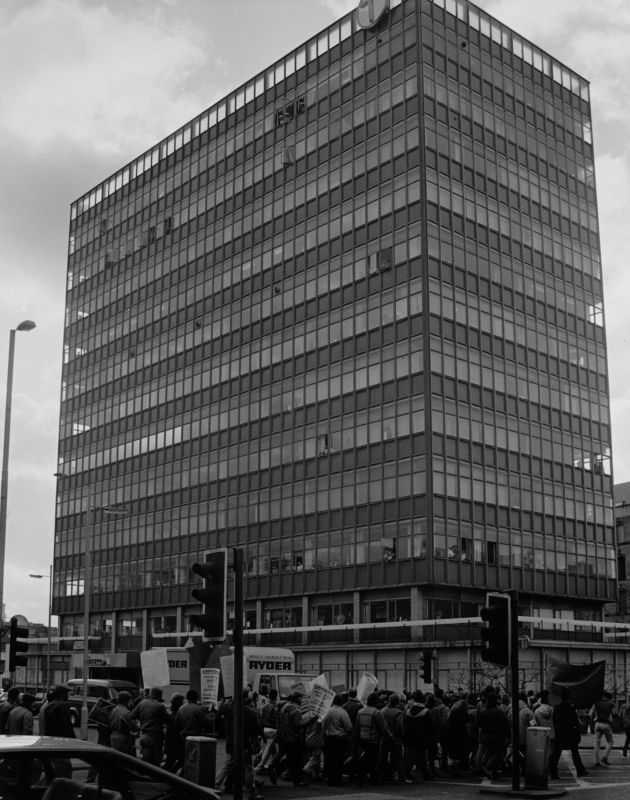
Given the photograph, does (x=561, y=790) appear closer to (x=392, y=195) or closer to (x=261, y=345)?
(x=392, y=195)

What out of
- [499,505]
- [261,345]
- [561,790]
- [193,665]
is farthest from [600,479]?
[561,790]

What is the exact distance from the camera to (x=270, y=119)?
264 feet

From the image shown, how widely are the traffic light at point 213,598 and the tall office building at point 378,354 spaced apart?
50904 millimetres

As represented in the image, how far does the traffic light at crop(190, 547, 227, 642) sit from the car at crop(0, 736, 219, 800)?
120 inches

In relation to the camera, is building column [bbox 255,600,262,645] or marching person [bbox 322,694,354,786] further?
building column [bbox 255,600,262,645]

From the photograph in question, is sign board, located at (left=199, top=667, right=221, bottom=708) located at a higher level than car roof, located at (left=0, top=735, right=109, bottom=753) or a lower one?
lower

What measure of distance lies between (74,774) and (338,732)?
13405mm

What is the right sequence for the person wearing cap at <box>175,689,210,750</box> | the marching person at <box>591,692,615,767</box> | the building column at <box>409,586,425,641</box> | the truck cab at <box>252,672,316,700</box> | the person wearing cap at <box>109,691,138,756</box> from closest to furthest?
1. the person wearing cap at <box>109,691,138,756</box>
2. the person wearing cap at <box>175,689,210,750</box>
3. the marching person at <box>591,692,615,767</box>
4. the truck cab at <box>252,672,316,700</box>
5. the building column at <box>409,586,425,641</box>

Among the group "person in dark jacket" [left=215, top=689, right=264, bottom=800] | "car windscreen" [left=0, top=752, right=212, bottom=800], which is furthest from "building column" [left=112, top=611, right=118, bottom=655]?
"car windscreen" [left=0, top=752, right=212, bottom=800]

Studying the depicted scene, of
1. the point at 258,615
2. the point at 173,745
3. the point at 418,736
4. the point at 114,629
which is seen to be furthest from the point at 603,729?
the point at 114,629

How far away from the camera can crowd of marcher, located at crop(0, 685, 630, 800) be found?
63.2 ft

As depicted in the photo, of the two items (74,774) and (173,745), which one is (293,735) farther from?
(74,774)

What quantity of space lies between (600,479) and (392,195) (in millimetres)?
24224

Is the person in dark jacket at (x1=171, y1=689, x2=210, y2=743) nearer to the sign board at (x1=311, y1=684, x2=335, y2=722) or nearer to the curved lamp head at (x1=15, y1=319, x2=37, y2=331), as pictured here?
the sign board at (x1=311, y1=684, x2=335, y2=722)
